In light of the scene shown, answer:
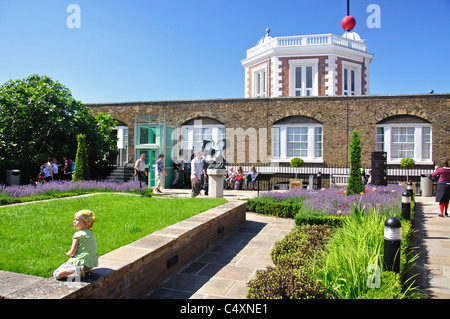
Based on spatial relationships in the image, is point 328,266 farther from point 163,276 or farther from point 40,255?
point 40,255

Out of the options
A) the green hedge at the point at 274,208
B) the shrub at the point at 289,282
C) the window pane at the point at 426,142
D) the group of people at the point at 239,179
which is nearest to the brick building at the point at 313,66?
A: the window pane at the point at 426,142

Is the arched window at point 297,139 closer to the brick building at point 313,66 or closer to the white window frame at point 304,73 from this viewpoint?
the brick building at point 313,66

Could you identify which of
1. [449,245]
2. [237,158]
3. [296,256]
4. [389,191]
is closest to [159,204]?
[296,256]

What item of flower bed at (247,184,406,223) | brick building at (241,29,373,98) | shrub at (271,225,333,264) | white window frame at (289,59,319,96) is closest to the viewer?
shrub at (271,225,333,264)

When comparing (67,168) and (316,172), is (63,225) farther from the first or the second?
(316,172)

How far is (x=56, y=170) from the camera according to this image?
50.0 feet

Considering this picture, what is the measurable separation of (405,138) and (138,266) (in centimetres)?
1811

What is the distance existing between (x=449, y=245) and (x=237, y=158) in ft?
45.5

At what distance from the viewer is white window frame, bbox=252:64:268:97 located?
26939 mm

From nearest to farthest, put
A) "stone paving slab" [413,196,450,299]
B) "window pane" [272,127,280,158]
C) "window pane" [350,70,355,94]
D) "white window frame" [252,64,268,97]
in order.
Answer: "stone paving slab" [413,196,450,299] < "window pane" [272,127,280,158] < "window pane" [350,70,355,94] < "white window frame" [252,64,268,97]

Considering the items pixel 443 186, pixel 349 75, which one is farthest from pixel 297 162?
pixel 349 75

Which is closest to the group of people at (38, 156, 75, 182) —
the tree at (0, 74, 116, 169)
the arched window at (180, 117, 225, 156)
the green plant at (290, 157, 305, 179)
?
the tree at (0, 74, 116, 169)

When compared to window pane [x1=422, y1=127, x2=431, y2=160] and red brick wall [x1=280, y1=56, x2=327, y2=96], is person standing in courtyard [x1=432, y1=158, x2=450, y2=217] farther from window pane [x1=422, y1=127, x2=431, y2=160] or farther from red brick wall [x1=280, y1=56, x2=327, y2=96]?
red brick wall [x1=280, y1=56, x2=327, y2=96]

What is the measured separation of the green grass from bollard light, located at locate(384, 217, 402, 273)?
3.52 m
